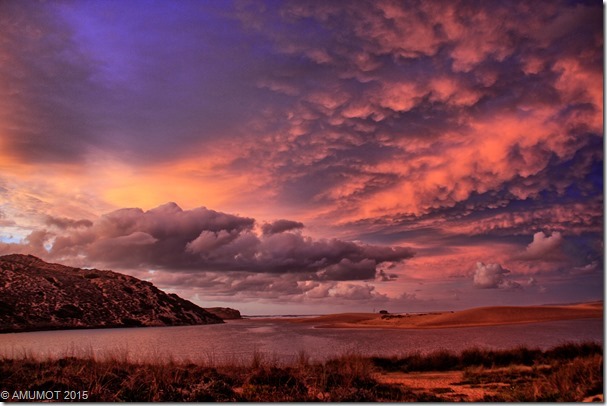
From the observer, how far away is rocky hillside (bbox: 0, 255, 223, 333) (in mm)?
39156

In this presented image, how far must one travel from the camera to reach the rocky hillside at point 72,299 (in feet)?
128

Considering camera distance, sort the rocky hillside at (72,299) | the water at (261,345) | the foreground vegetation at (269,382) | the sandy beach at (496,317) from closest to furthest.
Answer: the foreground vegetation at (269,382) < the water at (261,345) < the rocky hillside at (72,299) < the sandy beach at (496,317)

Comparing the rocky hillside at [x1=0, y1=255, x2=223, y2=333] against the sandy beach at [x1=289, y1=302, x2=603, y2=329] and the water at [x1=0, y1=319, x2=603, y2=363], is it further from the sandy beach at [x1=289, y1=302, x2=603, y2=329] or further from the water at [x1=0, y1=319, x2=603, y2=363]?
the sandy beach at [x1=289, y1=302, x2=603, y2=329]

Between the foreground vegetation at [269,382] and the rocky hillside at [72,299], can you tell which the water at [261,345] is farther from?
the rocky hillside at [72,299]

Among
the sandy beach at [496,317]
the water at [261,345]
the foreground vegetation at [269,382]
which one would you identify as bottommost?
the sandy beach at [496,317]

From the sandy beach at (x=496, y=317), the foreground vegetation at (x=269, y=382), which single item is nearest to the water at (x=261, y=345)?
the foreground vegetation at (x=269, y=382)

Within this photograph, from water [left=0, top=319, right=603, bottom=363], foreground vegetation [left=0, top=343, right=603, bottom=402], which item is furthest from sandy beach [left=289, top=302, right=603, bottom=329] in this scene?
foreground vegetation [left=0, top=343, right=603, bottom=402]

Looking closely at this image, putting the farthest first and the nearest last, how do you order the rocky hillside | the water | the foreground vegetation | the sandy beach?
the sandy beach < the rocky hillside < the water < the foreground vegetation

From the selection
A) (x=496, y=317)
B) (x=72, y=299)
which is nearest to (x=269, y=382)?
(x=72, y=299)

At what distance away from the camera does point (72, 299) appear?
45.5m

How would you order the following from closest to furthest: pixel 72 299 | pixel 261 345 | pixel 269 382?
pixel 269 382, pixel 261 345, pixel 72 299

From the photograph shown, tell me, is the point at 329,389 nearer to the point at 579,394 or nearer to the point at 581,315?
the point at 579,394

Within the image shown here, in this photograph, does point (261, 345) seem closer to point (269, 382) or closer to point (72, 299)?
point (269, 382)

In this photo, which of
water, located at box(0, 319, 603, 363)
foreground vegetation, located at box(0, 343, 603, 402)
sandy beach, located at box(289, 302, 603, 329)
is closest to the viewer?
foreground vegetation, located at box(0, 343, 603, 402)
